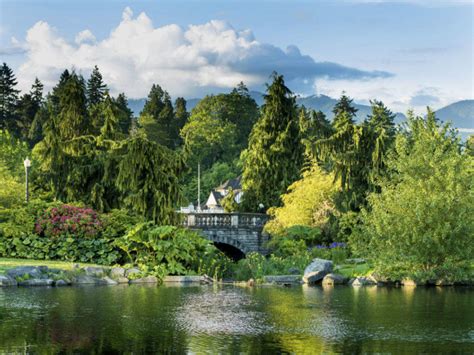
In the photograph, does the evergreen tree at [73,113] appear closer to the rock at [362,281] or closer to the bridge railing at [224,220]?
the bridge railing at [224,220]

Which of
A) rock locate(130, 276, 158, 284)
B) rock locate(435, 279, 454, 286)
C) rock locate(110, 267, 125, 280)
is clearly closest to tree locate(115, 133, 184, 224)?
rock locate(110, 267, 125, 280)

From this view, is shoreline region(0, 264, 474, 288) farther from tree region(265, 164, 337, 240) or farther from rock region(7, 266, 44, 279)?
tree region(265, 164, 337, 240)

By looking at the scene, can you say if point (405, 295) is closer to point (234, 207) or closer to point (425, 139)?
point (425, 139)

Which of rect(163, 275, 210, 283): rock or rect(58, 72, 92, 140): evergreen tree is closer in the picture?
rect(163, 275, 210, 283): rock

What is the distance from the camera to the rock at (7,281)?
2320cm

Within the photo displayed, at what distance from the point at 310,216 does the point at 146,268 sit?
1363 centimetres

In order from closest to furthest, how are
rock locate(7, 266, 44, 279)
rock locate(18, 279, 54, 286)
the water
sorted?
the water, rock locate(18, 279, 54, 286), rock locate(7, 266, 44, 279)

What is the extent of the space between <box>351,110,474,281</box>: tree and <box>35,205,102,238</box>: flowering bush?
10183 mm

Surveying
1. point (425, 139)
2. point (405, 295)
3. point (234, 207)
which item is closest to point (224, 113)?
point (234, 207)

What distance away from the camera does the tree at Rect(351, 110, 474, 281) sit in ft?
87.0

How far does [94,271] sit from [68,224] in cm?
438

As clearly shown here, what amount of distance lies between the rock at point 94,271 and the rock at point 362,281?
28.4 feet

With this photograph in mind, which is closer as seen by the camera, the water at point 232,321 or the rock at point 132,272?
the water at point 232,321

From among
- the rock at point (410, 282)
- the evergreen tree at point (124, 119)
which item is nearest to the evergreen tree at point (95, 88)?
the evergreen tree at point (124, 119)
